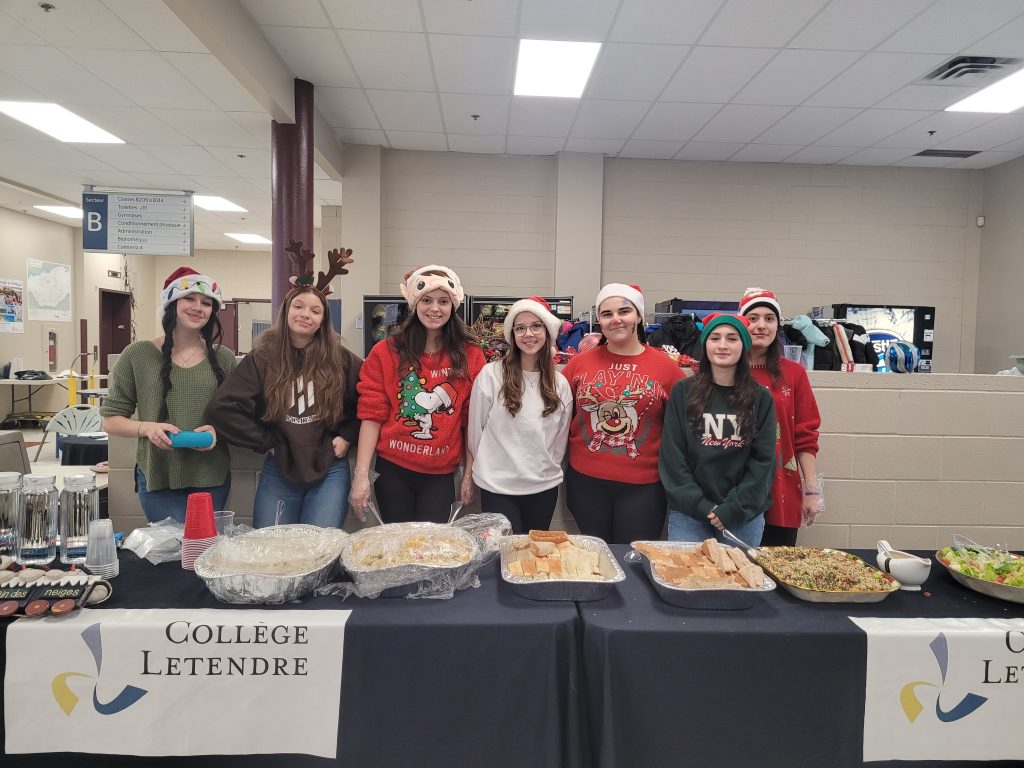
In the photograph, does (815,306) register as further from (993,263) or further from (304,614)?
(304,614)

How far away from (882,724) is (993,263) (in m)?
6.68

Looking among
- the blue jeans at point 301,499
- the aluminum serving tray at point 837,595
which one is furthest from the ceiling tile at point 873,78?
the blue jeans at point 301,499

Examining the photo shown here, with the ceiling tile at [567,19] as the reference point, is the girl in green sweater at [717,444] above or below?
below

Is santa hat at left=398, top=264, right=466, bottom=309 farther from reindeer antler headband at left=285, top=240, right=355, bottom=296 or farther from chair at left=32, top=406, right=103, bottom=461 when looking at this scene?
Result: chair at left=32, top=406, right=103, bottom=461

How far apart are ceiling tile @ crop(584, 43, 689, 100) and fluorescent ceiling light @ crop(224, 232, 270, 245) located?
7348mm

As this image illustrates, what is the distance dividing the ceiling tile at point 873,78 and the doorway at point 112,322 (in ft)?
36.0

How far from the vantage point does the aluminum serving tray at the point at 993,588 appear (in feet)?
4.42

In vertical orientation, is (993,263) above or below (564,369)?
above

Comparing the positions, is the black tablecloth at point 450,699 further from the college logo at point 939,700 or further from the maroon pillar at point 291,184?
the maroon pillar at point 291,184

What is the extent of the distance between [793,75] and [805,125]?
1057 millimetres

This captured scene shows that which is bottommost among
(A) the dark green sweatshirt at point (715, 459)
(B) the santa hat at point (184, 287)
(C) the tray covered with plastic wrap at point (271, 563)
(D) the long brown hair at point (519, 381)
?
(C) the tray covered with plastic wrap at point (271, 563)

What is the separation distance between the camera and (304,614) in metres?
1.24

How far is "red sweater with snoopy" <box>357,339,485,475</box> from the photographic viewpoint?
201 cm

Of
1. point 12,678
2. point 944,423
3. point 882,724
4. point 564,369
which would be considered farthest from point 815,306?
point 12,678
